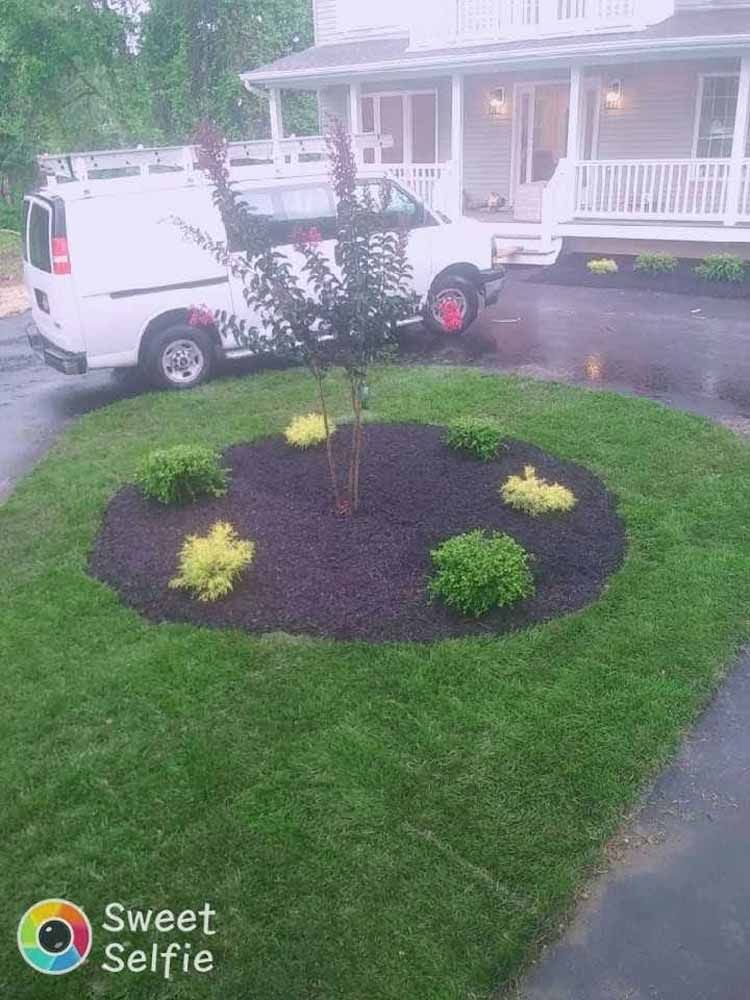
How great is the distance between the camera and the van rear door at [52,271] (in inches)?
339

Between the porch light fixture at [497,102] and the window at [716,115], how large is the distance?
417 centimetres

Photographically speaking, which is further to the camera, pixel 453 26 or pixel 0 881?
pixel 453 26

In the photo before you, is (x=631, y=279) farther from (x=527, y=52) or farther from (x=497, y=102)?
(x=497, y=102)

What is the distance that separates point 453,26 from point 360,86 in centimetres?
265

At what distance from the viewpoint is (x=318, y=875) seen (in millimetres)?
3312

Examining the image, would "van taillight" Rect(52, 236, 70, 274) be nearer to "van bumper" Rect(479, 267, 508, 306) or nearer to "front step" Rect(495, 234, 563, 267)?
"van bumper" Rect(479, 267, 508, 306)

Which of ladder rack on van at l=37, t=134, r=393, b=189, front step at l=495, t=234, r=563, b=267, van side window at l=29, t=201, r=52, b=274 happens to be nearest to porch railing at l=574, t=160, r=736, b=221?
front step at l=495, t=234, r=563, b=267

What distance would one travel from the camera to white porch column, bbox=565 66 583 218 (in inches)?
617

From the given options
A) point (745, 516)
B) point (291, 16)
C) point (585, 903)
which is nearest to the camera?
point (585, 903)

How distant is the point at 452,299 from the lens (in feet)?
36.5

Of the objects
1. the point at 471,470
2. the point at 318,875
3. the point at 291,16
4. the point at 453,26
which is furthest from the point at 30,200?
the point at 291,16

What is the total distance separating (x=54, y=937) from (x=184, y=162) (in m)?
11.7

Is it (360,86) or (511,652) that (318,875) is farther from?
(360,86)

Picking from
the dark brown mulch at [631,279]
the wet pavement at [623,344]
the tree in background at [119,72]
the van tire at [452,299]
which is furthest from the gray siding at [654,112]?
the tree in background at [119,72]
